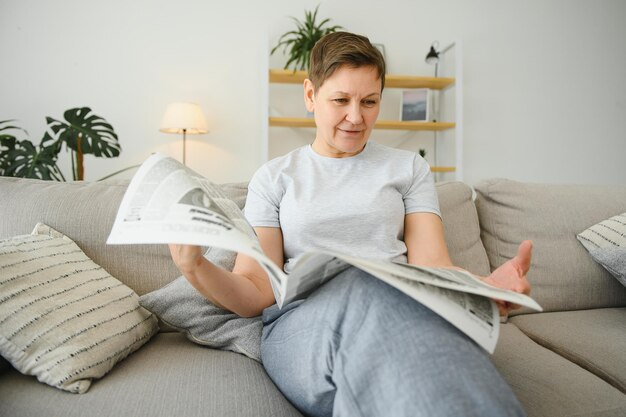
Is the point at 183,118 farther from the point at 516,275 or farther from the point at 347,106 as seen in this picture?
the point at 516,275

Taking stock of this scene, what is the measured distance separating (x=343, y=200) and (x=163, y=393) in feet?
1.73

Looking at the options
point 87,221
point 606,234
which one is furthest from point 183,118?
point 606,234

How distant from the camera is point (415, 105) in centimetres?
321

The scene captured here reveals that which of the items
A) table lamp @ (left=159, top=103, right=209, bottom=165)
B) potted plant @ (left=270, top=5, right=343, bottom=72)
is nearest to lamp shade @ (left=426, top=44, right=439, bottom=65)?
potted plant @ (left=270, top=5, right=343, bottom=72)

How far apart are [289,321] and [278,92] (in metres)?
2.73

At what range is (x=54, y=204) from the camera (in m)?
1.11

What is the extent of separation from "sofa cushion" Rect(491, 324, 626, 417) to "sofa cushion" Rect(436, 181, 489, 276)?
0.31m

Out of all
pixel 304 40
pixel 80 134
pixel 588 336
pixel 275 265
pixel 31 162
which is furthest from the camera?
pixel 304 40

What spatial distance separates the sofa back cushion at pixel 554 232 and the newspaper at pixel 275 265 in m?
0.77

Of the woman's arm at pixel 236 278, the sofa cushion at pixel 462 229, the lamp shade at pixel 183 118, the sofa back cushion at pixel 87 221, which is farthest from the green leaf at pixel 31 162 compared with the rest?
the sofa cushion at pixel 462 229

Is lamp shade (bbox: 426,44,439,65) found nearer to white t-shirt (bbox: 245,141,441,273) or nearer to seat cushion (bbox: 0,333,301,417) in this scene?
white t-shirt (bbox: 245,141,441,273)

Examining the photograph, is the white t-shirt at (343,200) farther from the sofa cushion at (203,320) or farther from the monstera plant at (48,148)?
the monstera plant at (48,148)

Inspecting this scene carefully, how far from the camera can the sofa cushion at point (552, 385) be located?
2.43ft

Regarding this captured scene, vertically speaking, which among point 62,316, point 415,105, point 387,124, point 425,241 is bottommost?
point 62,316
